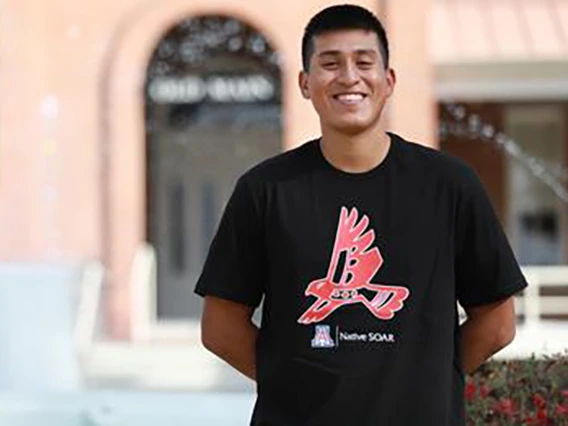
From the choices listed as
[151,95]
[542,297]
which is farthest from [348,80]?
[151,95]

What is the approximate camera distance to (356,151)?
240 cm

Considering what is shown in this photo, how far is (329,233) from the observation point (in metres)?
2.35

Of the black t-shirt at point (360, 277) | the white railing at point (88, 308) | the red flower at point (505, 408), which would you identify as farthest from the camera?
the white railing at point (88, 308)

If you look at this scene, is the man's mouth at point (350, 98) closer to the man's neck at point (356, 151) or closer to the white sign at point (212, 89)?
the man's neck at point (356, 151)

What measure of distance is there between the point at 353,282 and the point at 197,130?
39.4 ft

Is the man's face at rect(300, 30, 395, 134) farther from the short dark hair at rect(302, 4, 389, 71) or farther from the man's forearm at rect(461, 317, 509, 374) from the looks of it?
the man's forearm at rect(461, 317, 509, 374)

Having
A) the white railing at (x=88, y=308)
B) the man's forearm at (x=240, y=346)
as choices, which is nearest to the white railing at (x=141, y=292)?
the white railing at (x=88, y=308)

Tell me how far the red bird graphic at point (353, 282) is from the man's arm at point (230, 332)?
0.24 m

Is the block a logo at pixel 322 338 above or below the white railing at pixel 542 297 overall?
above

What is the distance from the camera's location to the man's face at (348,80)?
2400 mm

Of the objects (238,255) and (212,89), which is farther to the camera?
(212,89)

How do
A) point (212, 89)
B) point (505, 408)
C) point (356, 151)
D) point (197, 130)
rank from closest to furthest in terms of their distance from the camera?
point (356, 151), point (505, 408), point (212, 89), point (197, 130)

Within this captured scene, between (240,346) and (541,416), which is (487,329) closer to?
(240,346)

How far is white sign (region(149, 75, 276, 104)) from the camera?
43.3 ft
